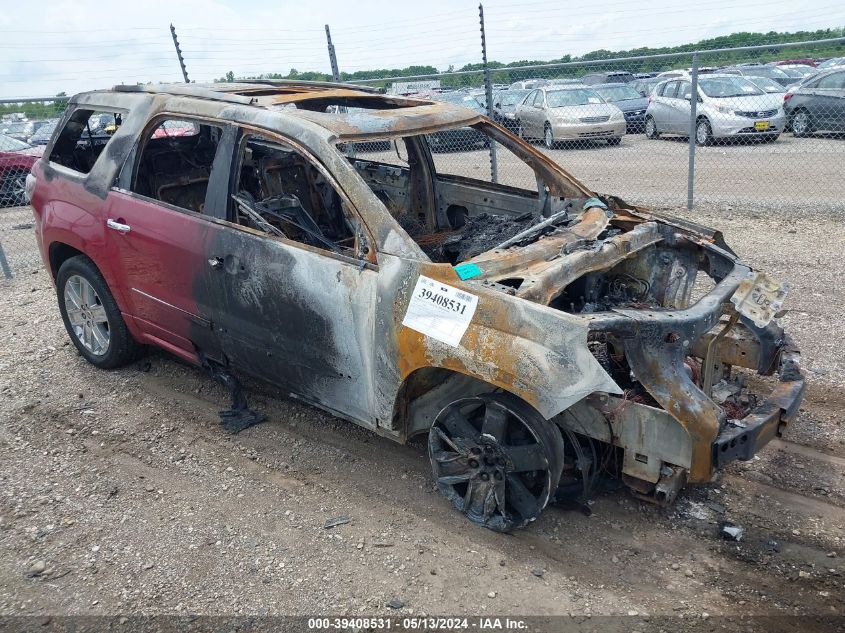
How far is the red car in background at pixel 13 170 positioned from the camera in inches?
493

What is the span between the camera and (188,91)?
183 inches

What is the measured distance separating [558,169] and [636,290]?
3.44 feet

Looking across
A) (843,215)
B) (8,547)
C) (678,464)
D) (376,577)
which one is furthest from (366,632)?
(843,215)

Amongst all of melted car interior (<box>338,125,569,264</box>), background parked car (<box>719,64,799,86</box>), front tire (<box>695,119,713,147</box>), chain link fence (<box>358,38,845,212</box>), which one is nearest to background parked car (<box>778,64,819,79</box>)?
background parked car (<box>719,64,799,86</box>)

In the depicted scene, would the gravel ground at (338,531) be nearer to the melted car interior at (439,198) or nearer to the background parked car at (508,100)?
the melted car interior at (439,198)

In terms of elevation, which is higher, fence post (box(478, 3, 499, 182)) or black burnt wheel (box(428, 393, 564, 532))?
fence post (box(478, 3, 499, 182))

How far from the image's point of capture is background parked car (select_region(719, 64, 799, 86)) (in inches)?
597

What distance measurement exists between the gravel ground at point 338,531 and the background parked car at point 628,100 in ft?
41.7

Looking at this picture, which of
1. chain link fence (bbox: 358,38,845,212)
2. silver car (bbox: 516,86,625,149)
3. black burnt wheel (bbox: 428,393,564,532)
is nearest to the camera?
black burnt wheel (bbox: 428,393,564,532)

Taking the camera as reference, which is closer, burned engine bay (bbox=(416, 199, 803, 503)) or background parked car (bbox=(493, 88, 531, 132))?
burned engine bay (bbox=(416, 199, 803, 503))

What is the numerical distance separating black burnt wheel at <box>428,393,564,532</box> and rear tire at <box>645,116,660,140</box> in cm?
1343

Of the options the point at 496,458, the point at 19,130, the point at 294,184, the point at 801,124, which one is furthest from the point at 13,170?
the point at 801,124

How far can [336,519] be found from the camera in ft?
12.1

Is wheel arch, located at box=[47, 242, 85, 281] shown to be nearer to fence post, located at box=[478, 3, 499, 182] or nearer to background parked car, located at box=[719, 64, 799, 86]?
fence post, located at box=[478, 3, 499, 182]
